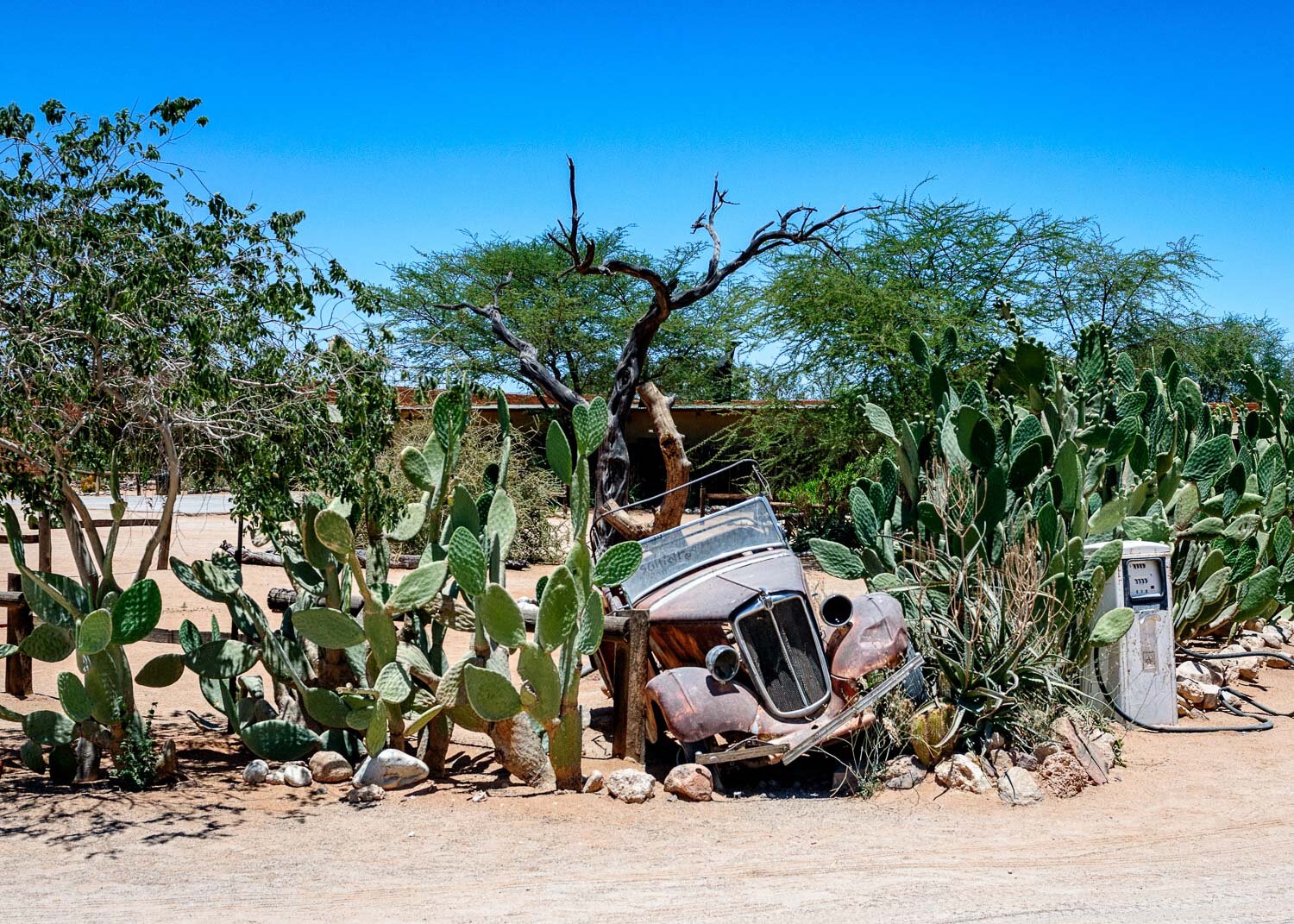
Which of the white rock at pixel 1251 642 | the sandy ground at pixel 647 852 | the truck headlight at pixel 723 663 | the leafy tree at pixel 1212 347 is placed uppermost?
the leafy tree at pixel 1212 347

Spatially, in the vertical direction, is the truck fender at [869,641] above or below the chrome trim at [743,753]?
above

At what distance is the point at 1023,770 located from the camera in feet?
21.4

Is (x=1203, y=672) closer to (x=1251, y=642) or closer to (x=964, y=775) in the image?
(x=1251, y=642)

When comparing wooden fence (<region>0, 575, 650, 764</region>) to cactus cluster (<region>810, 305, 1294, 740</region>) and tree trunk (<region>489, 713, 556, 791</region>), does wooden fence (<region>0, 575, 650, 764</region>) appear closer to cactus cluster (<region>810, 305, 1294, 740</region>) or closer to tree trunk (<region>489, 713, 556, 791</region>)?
tree trunk (<region>489, 713, 556, 791</region>)

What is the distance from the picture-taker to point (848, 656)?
699cm

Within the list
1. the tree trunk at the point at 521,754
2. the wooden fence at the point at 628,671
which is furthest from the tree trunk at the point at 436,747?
the wooden fence at the point at 628,671

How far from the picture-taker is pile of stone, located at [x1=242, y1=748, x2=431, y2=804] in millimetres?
6520

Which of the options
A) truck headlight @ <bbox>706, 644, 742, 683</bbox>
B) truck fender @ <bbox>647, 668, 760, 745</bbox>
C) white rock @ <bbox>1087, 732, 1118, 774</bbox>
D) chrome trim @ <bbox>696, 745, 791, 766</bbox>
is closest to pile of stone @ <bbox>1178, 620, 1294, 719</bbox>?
white rock @ <bbox>1087, 732, 1118, 774</bbox>

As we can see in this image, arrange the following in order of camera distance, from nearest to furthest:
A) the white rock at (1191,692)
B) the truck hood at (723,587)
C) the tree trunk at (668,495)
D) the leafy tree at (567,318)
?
1. the truck hood at (723,587)
2. the white rock at (1191,692)
3. the tree trunk at (668,495)
4. the leafy tree at (567,318)

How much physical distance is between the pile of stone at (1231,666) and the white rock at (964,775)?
2.49 metres

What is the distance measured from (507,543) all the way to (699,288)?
11.1m

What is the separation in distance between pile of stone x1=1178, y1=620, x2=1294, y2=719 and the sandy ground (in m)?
1.15

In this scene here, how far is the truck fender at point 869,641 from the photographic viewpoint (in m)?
6.95

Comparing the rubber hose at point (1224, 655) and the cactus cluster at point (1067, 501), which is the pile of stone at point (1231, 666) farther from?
the cactus cluster at point (1067, 501)
